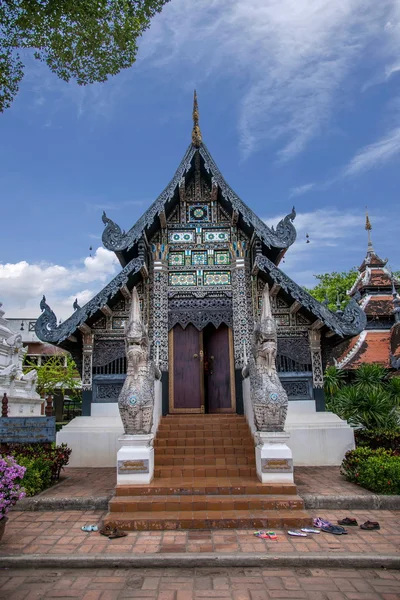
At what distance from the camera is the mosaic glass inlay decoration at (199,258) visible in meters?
9.29

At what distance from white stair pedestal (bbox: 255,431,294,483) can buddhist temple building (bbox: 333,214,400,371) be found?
7.48 meters

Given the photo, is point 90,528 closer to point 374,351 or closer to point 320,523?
point 320,523

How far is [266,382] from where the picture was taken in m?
5.97

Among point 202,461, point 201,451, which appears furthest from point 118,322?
point 202,461

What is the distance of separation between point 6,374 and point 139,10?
37.4 ft

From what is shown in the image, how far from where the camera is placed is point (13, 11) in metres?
5.83

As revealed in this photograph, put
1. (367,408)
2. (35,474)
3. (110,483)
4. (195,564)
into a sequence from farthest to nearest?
(367,408)
(110,483)
(35,474)
(195,564)

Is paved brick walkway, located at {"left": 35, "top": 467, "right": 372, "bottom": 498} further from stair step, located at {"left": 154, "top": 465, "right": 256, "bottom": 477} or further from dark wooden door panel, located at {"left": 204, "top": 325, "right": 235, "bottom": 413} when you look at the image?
dark wooden door panel, located at {"left": 204, "top": 325, "right": 235, "bottom": 413}

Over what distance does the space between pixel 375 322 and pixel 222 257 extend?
945 centimetres

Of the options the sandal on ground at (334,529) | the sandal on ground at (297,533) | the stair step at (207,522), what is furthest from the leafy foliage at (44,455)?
the sandal on ground at (334,529)

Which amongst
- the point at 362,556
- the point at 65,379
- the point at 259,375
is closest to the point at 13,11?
the point at 259,375

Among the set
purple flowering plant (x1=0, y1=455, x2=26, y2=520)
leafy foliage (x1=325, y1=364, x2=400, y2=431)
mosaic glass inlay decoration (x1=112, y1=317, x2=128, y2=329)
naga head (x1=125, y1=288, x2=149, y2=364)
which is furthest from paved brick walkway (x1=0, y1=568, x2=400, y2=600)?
leafy foliage (x1=325, y1=364, x2=400, y2=431)

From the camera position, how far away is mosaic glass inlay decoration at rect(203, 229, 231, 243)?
31.0 ft

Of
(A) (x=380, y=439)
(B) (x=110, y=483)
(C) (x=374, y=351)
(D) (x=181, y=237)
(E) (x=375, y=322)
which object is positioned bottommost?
(B) (x=110, y=483)
